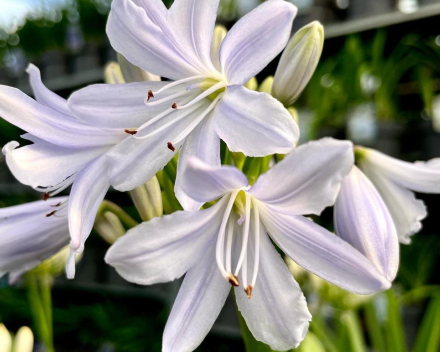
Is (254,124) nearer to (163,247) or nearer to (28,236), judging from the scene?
(163,247)

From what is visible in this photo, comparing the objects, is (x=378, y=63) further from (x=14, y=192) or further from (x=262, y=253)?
(x=14, y=192)

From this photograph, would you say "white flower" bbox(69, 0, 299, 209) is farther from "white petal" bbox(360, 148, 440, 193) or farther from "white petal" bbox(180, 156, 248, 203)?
"white petal" bbox(360, 148, 440, 193)

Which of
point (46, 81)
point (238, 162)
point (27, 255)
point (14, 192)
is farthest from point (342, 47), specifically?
point (14, 192)

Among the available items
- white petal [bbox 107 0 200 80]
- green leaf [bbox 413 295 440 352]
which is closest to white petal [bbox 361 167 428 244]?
white petal [bbox 107 0 200 80]

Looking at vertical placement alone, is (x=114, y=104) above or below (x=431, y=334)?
above

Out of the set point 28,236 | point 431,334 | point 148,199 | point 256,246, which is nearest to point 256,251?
point 256,246

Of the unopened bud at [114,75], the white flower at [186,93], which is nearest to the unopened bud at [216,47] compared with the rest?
the white flower at [186,93]
